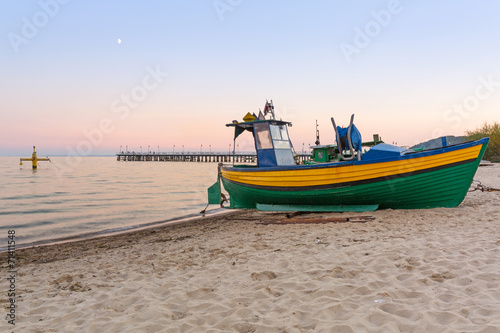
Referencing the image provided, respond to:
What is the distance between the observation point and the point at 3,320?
380cm

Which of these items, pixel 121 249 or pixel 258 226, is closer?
pixel 121 249

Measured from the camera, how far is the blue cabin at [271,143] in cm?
1203

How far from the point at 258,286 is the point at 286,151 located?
8.63 meters

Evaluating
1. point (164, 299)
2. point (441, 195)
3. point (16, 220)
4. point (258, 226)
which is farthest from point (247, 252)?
point (16, 220)

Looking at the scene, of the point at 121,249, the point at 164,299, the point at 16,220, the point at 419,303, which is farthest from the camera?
the point at 16,220

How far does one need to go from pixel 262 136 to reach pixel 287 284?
334 inches

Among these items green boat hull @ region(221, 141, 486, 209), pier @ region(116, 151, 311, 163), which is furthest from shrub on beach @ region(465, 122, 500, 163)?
pier @ region(116, 151, 311, 163)

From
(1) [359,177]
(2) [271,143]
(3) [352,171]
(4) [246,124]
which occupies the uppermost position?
(4) [246,124]

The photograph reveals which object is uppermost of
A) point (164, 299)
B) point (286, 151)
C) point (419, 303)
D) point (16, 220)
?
point (286, 151)

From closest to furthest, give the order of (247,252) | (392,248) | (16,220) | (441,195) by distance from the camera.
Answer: (392,248)
(247,252)
(441,195)
(16,220)

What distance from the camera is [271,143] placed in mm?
12047

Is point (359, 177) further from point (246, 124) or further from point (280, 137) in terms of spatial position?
point (246, 124)

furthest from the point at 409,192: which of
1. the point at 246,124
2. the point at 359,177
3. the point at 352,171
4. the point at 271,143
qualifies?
the point at 246,124

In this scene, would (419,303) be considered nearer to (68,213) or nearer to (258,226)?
(258,226)
